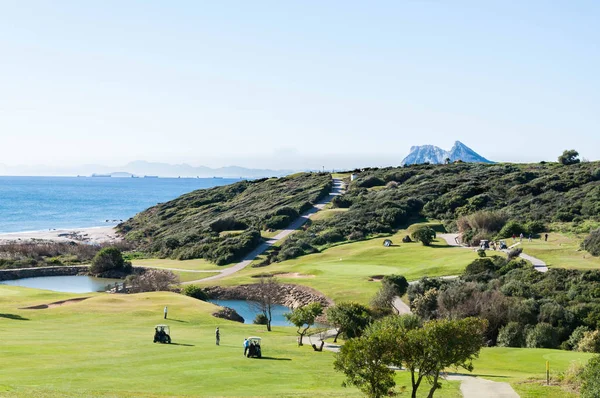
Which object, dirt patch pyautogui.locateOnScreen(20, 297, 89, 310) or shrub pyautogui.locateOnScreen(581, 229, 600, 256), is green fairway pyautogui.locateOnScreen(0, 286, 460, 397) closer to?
dirt patch pyautogui.locateOnScreen(20, 297, 89, 310)

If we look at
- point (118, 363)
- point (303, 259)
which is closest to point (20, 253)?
point (303, 259)

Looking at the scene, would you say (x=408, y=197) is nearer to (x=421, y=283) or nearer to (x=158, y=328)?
(x=421, y=283)

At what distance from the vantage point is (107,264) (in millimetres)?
80438

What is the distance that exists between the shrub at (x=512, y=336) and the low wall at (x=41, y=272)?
57.1m

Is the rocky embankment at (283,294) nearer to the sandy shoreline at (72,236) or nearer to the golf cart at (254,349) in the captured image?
the golf cart at (254,349)

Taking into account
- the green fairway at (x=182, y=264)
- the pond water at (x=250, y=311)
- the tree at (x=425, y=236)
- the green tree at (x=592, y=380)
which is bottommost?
the pond water at (x=250, y=311)

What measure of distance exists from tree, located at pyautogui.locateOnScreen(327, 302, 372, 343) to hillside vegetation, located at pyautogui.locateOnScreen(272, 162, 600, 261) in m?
40.8

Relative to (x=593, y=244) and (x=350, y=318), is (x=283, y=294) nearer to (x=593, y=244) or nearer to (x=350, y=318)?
(x=350, y=318)

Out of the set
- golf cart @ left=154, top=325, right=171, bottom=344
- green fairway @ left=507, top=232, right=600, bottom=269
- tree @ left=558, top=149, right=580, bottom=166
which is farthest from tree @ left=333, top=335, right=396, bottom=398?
tree @ left=558, top=149, right=580, bottom=166

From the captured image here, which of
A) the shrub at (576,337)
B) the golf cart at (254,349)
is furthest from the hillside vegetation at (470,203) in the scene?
the golf cart at (254,349)

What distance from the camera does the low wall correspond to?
3103 inches

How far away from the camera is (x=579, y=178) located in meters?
107

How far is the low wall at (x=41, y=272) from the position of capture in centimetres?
7881

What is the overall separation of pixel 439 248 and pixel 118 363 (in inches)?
2060
